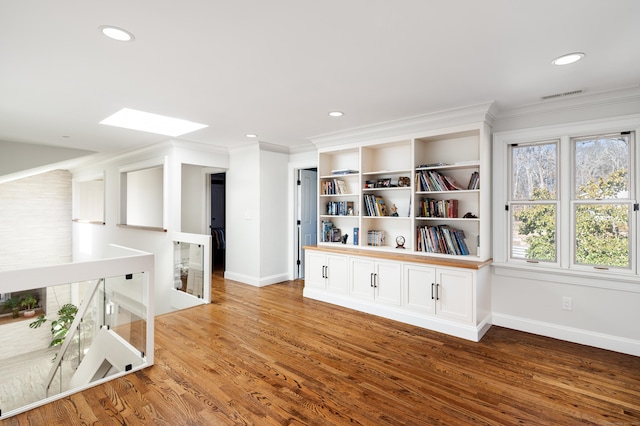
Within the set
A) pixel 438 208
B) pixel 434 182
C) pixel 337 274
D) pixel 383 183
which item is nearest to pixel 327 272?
pixel 337 274

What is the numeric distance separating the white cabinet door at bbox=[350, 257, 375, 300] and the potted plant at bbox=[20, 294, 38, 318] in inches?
123

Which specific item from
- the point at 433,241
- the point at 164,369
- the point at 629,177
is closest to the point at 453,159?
the point at 433,241

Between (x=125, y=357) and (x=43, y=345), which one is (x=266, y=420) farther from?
(x=43, y=345)

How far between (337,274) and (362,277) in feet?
1.35

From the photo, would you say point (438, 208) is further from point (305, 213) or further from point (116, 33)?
point (116, 33)

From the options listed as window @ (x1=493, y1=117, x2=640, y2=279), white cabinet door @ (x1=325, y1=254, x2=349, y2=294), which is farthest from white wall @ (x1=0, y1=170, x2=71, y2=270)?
window @ (x1=493, y1=117, x2=640, y2=279)

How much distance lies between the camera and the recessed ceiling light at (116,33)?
191cm

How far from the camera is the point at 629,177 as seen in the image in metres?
2.94

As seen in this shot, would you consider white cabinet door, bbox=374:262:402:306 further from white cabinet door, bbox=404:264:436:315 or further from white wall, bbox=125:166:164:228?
white wall, bbox=125:166:164:228

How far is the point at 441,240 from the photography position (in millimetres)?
3723

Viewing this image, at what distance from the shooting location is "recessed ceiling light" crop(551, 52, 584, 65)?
225 centimetres

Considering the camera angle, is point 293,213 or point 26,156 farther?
point 293,213

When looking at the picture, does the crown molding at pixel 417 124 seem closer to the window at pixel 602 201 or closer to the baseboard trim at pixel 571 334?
the window at pixel 602 201

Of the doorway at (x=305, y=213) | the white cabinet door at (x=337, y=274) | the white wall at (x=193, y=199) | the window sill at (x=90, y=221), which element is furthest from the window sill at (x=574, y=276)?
the window sill at (x=90, y=221)
